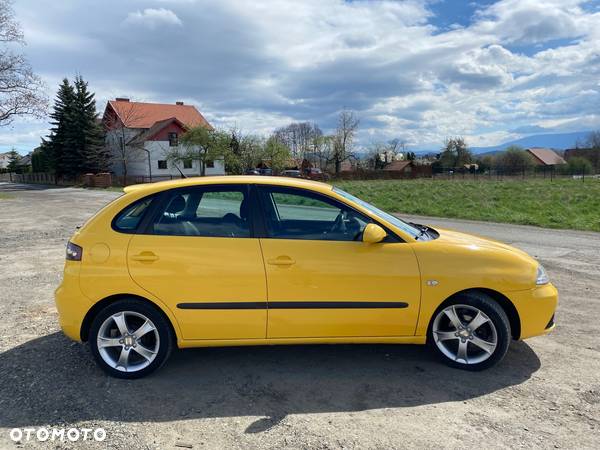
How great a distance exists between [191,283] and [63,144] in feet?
176

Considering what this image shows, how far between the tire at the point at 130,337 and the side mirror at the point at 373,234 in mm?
1806

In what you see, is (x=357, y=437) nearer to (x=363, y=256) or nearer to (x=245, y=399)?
(x=245, y=399)

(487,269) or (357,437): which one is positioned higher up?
(487,269)

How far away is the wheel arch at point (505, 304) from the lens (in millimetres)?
3641

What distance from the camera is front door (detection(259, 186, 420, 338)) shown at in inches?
138

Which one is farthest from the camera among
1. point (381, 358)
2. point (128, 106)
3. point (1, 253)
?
point (128, 106)

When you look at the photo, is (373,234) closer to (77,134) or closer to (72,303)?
(72,303)

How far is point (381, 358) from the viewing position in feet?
13.0

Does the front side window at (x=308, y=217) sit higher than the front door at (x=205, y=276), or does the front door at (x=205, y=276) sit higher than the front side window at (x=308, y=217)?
the front side window at (x=308, y=217)

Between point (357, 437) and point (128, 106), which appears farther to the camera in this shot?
point (128, 106)

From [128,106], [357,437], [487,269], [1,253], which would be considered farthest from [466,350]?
[128,106]

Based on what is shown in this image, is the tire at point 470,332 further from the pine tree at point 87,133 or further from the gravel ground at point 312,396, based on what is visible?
the pine tree at point 87,133

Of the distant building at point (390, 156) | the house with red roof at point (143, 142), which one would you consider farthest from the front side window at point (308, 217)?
the distant building at point (390, 156)

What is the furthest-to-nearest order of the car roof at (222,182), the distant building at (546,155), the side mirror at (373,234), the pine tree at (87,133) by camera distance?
the distant building at (546,155), the pine tree at (87,133), the car roof at (222,182), the side mirror at (373,234)
